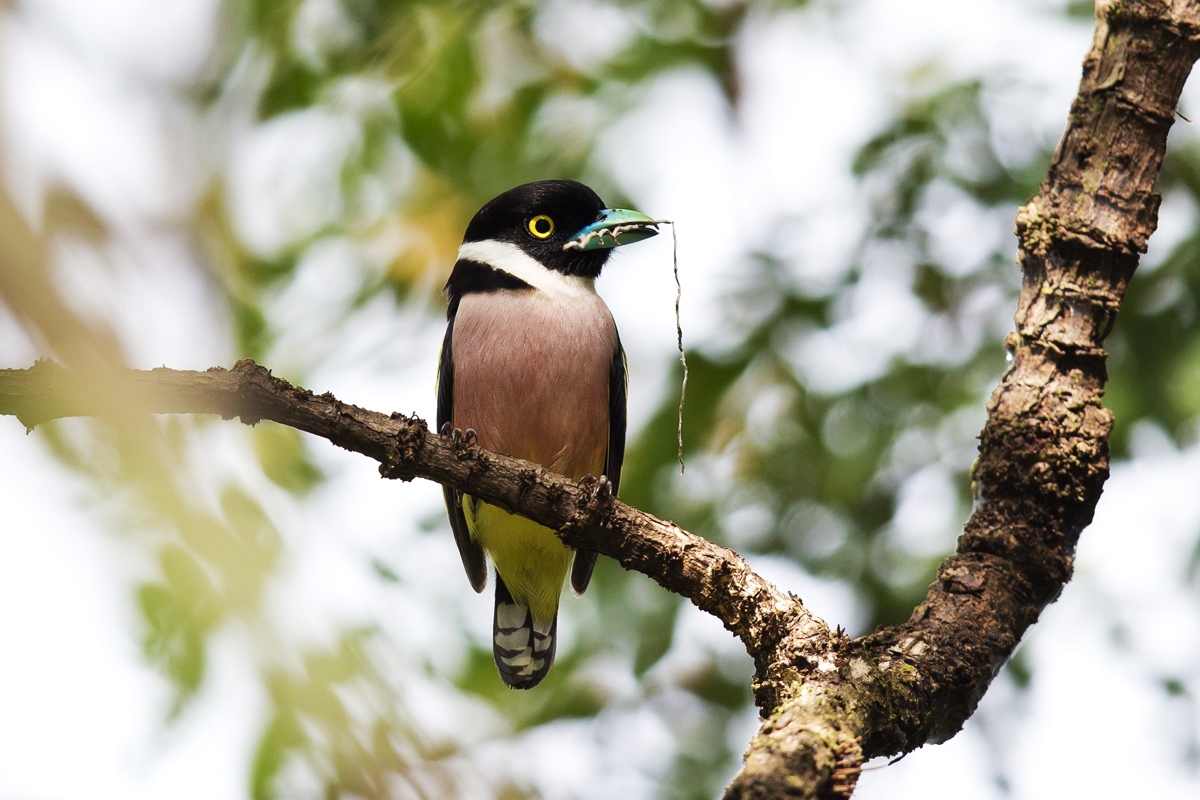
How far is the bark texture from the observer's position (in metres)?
3.46

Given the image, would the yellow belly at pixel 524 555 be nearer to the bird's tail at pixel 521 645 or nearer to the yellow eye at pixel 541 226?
the bird's tail at pixel 521 645

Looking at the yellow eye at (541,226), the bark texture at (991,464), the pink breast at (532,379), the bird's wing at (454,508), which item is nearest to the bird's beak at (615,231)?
the yellow eye at (541,226)

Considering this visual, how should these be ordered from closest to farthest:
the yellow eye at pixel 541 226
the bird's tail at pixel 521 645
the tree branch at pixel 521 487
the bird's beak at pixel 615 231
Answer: the tree branch at pixel 521 487 → the bird's beak at pixel 615 231 → the bird's tail at pixel 521 645 → the yellow eye at pixel 541 226

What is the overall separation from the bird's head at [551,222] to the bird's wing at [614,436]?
603 mm

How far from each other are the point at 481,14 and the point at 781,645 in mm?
4773

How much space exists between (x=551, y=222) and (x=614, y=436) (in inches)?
54.3

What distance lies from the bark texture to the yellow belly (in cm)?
264

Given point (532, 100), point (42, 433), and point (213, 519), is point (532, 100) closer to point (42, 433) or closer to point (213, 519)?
point (42, 433)

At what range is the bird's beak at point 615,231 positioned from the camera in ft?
21.9

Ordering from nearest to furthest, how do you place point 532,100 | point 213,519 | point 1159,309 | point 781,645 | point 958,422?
1. point 213,519
2. point 781,645
3. point 1159,309
4. point 958,422
5. point 532,100

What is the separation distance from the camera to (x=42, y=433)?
2.28 metres

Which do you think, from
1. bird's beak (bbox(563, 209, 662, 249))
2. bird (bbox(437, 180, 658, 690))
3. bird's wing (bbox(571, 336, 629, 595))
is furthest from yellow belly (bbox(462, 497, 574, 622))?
bird's beak (bbox(563, 209, 662, 249))

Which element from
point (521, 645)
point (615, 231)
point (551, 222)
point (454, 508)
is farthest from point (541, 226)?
point (521, 645)

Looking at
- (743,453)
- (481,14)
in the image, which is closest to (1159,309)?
(743,453)
